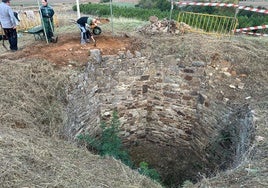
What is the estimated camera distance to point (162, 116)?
822 centimetres

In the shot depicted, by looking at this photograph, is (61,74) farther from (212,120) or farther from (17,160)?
(212,120)

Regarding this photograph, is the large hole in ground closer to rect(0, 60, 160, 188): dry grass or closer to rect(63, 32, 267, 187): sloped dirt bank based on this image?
rect(63, 32, 267, 187): sloped dirt bank

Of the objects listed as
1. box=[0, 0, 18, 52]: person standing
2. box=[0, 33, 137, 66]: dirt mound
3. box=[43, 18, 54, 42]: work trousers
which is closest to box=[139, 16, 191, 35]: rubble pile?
box=[0, 33, 137, 66]: dirt mound

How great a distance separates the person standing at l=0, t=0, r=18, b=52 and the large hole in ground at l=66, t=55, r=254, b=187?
99.9 inches

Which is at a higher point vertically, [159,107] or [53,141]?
[53,141]

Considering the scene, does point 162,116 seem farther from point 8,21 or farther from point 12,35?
point 8,21

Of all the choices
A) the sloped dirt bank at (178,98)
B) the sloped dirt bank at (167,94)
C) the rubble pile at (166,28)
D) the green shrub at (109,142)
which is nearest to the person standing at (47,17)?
the sloped dirt bank at (167,94)

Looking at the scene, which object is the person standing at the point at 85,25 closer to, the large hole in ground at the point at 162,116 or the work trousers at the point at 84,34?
the work trousers at the point at 84,34

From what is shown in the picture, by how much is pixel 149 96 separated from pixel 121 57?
1.37 metres

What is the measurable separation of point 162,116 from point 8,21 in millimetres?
4855

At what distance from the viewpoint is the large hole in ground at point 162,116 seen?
6828 millimetres

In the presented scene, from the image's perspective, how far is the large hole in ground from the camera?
6.83 m

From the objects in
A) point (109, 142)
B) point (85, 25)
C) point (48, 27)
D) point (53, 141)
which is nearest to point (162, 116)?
point (109, 142)

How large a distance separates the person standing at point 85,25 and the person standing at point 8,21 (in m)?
1.70
